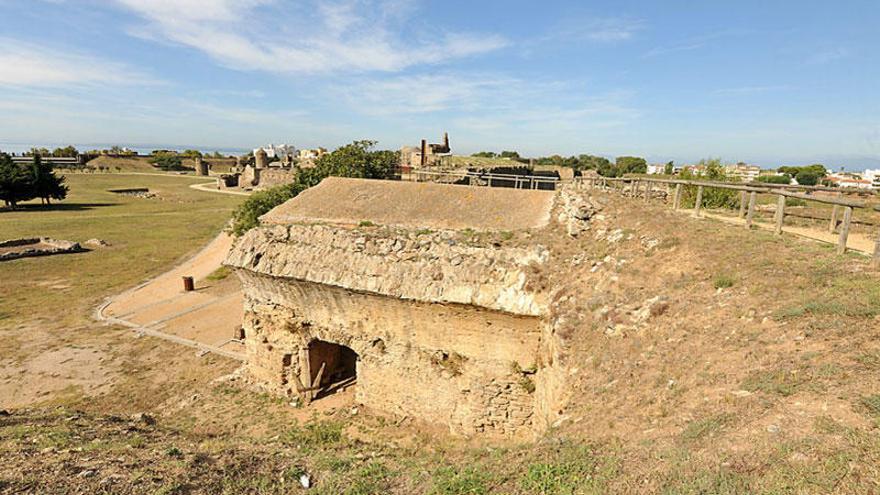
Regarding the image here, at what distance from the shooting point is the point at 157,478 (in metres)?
6.03

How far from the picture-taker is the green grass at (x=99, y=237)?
22141 mm

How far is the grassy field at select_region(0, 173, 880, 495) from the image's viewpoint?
4555mm

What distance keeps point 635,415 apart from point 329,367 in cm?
1050

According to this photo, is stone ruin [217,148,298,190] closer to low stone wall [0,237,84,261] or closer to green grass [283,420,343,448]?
low stone wall [0,237,84,261]

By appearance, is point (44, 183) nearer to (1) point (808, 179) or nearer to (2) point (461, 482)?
(2) point (461, 482)

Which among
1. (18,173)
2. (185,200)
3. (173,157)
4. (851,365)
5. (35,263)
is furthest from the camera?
(173,157)

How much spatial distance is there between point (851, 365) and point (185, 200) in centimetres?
6958

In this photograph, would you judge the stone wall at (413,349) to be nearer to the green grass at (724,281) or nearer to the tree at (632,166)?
the green grass at (724,281)

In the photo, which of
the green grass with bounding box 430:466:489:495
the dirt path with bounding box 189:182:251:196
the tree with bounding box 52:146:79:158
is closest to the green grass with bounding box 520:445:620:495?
the green grass with bounding box 430:466:489:495

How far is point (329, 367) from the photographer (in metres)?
14.4

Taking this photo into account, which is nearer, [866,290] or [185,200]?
[866,290]

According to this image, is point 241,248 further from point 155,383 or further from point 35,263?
point 35,263

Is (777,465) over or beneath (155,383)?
over

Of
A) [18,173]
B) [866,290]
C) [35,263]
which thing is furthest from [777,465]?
[18,173]
